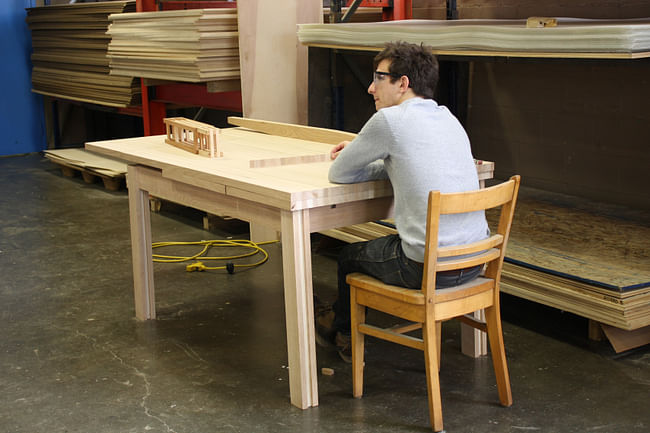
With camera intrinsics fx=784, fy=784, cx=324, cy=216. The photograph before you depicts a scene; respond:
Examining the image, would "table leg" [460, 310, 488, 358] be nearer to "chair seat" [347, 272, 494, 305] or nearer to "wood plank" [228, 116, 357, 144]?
"chair seat" [347, 272, 494, 305]

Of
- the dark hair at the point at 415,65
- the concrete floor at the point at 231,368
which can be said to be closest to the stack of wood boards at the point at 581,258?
the concrete floor at the point at 231,368

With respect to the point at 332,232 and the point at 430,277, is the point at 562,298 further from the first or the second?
the point at 332,232

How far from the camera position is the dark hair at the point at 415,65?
3.14 m

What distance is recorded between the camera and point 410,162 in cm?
301

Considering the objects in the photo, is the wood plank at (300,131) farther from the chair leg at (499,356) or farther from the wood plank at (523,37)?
the chair leg at (499,356)

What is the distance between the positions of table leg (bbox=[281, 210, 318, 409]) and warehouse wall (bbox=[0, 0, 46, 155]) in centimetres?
838

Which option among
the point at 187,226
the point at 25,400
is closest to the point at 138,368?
the point at 25,400

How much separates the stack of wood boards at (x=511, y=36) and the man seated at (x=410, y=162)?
82cm

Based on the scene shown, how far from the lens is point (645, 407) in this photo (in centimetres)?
323

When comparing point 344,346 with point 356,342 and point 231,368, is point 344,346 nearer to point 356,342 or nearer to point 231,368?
point 356,342

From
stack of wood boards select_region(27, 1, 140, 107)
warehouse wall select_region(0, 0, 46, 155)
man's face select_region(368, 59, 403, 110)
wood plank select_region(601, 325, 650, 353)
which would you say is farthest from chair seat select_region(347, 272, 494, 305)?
warehouse wall select_region(0, 0, 46, 155)

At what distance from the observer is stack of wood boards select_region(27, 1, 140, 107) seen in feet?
27.0

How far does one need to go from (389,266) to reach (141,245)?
1704 millimetres

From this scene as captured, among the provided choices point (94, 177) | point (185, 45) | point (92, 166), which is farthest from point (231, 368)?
point (94, 177)
